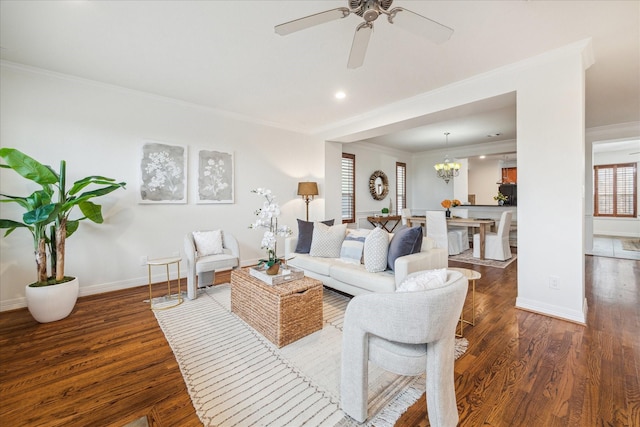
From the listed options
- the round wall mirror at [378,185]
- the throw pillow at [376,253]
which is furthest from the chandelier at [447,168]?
the throw pillow at [376,253]

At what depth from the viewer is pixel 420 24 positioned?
1.77 metres

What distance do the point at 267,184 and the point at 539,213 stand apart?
412cm

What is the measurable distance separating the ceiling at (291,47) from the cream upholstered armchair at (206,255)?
207 cm

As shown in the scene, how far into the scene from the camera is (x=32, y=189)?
3.11m

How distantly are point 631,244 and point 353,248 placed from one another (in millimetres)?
8147

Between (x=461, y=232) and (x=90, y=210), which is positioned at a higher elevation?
(x=90, y=210)

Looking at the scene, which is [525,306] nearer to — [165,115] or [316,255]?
[316,255]

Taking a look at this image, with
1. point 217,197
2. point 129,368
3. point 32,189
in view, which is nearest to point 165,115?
point 217,197

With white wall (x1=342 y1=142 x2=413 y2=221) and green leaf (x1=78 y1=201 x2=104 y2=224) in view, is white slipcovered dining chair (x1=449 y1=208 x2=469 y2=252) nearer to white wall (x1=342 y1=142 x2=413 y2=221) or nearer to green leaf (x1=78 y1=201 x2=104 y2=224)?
white wall (x1=342 y1=142 x2=413 y2=221)

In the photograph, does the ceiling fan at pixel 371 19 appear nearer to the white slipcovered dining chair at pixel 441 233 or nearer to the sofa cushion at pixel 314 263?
the sofa cushion at pixel 314 263

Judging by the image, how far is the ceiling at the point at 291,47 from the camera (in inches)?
83.8

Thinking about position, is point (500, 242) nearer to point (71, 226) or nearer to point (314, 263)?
point (314, 263)

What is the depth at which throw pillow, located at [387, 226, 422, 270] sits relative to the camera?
9.19 ft

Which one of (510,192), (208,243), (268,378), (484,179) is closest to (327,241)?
(208,243)
